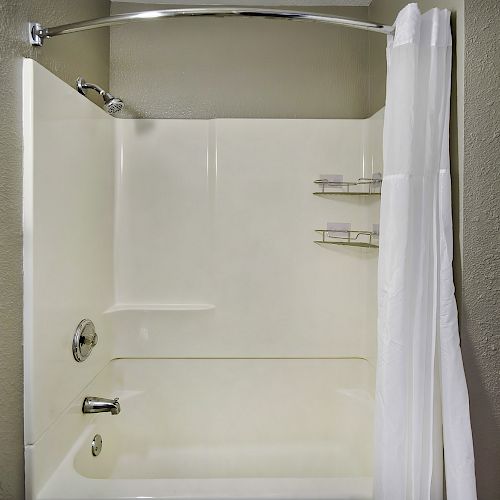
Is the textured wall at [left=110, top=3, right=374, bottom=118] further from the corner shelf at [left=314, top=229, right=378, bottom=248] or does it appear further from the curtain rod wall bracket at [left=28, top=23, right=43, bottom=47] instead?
the curtain rod wall bracket at [left=28, top=23, right=43, bottom=47]

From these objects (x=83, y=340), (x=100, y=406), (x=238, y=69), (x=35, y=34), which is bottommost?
(x=100, y=406)

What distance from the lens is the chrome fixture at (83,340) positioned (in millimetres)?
1944

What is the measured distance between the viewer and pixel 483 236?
1.54 metres

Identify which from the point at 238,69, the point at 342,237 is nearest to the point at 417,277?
the point at 342,237

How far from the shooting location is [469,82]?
60.1 inches

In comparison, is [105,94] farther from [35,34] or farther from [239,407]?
[239,407]

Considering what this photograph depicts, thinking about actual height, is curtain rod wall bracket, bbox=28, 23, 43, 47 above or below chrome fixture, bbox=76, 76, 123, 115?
above

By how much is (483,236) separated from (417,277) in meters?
0.22

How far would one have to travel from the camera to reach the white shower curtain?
1.52m

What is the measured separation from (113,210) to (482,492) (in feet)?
6.26

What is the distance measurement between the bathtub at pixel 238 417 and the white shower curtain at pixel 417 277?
0.85 metres

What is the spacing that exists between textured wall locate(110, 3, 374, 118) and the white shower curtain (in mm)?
1088

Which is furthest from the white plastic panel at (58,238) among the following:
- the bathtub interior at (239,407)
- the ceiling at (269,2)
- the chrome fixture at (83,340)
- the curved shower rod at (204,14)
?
the ceiling at (269,2)

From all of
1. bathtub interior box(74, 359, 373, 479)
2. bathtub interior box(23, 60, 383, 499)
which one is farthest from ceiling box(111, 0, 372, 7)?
bathtub interior box(74, 359, 373, 479)
